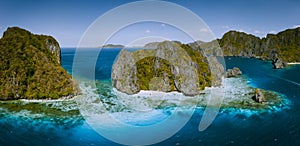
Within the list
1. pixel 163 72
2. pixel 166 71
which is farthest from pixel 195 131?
pixel 166 71

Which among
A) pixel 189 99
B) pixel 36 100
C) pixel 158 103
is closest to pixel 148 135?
pixel 158 103

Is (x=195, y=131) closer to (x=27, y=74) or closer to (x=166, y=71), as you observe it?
(x=166, y=71)

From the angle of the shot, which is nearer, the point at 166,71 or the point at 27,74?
the point at 27,74

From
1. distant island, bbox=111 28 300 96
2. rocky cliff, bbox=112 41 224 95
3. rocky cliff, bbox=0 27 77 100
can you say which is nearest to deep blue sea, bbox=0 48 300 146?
rocky cliff, bbox=0 27 77 100

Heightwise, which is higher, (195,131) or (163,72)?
(163,72)

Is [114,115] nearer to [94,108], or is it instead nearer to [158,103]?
[94,108]

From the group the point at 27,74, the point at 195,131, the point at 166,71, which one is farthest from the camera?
the point at 166,71

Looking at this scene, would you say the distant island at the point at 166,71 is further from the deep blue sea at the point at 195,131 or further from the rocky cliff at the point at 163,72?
the deep blue sea at the point at 195,131

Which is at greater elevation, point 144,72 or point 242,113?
point 144,72
